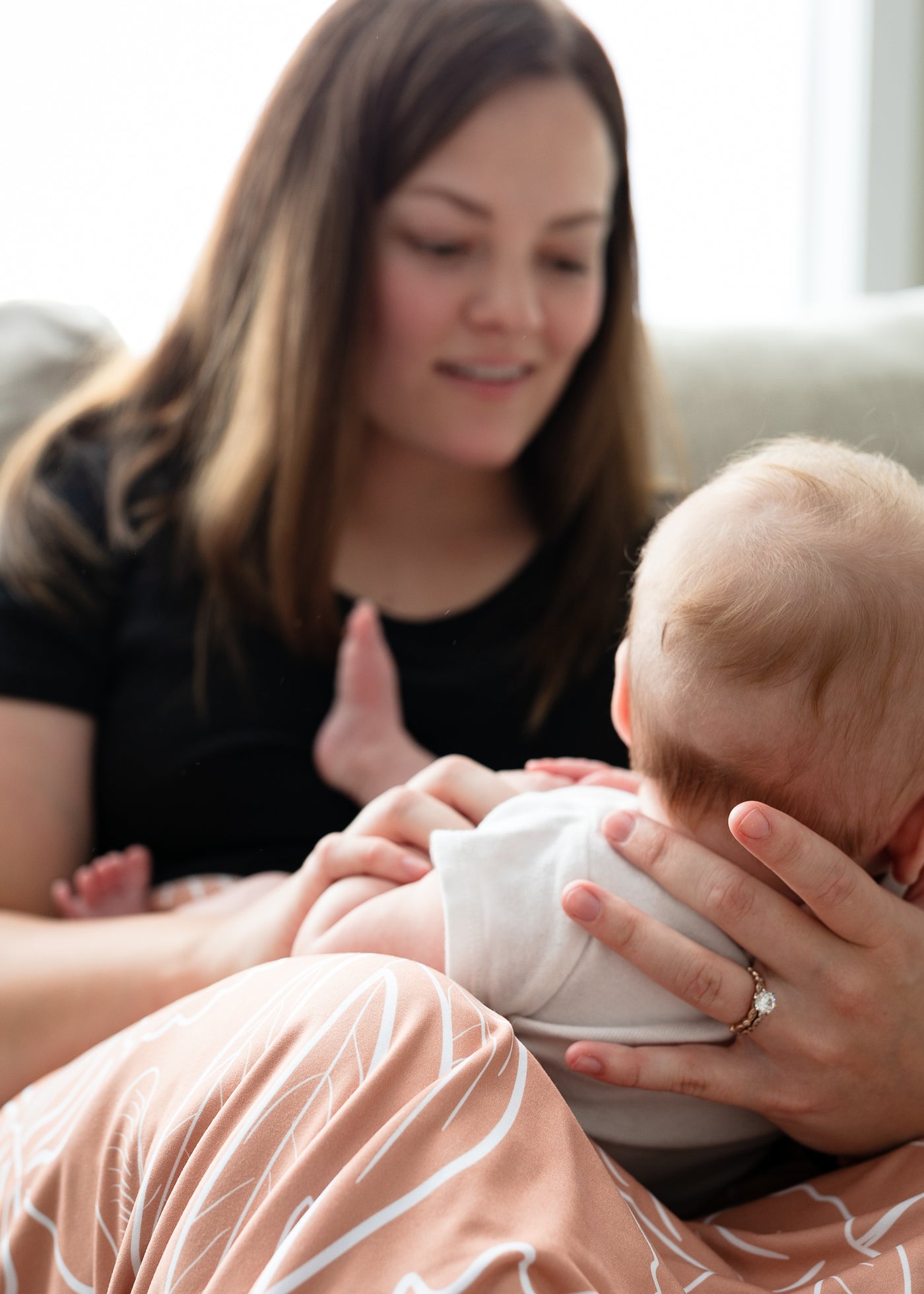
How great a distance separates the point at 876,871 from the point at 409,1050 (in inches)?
12.7

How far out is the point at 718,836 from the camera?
0.67 m

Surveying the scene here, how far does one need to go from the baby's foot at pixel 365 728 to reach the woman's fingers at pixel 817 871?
0.49 metres

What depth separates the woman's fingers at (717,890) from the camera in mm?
630

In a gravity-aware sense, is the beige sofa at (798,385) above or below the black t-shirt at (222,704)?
above

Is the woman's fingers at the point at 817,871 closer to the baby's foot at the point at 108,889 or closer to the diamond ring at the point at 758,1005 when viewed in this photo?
the diamond ring at the point at 758,1005

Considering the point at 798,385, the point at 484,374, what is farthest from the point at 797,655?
the point at 798,385

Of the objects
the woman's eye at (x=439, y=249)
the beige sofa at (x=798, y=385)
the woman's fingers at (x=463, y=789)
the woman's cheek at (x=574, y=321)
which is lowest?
the woman's fingers at (x=463, y=789)

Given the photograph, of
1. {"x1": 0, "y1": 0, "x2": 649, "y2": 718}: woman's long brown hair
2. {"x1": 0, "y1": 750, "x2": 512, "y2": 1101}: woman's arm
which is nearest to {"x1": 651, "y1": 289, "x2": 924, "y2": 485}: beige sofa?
{"x1": 0, "y1": 0, "x2": 649, "y2": 718}: woman's long brown hair

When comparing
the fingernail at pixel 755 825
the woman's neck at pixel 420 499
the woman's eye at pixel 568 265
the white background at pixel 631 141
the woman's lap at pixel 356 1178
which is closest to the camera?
the woman's lap at pixel 356 1178

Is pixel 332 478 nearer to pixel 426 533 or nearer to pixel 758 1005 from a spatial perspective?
pixel 426 533

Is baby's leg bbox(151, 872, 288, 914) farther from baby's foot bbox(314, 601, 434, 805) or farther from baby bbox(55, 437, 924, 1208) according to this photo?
baby bbox(55, 437, 924, 1208)

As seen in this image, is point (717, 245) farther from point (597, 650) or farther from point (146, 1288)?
point (146, 1288)

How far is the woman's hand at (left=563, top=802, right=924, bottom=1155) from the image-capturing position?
62 centimetres

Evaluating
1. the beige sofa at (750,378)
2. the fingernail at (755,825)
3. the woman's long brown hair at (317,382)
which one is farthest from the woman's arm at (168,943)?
the beige sofa at (750,378)
